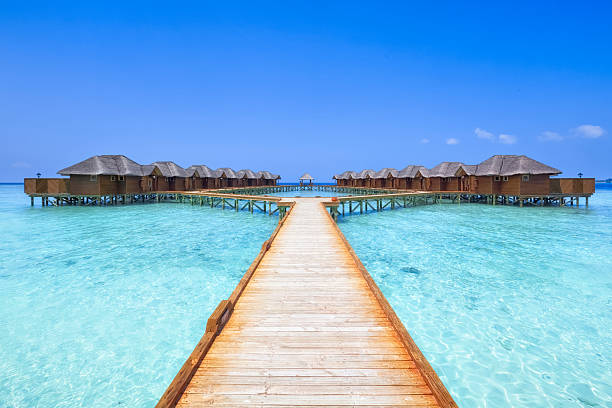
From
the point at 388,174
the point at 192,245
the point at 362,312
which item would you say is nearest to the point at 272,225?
the point at 192,245

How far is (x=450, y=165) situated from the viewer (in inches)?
1250

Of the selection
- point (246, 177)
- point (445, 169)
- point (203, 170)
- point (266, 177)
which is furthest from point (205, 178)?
point (445, 169)

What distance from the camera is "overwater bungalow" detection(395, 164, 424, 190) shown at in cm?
3512

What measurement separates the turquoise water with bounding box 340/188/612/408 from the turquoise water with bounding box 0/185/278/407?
4605 millimetres

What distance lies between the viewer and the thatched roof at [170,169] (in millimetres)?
30781

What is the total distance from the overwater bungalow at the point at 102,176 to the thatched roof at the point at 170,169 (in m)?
3.12

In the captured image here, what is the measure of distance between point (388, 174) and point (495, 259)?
3281 cm

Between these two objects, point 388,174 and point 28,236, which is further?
point 388,174

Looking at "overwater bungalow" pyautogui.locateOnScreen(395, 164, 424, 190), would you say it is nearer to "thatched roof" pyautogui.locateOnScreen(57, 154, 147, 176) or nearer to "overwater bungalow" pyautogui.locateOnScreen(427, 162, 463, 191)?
"overwater bungalow" pyautogui.locateOnScreen(427, 162, 463, 191)

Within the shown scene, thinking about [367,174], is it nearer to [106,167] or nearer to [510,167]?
[510,167]

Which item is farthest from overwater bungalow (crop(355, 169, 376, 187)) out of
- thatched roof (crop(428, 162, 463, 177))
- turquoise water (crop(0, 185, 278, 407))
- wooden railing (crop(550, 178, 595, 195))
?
turquoise water (crop(0, 185, 278, 407))

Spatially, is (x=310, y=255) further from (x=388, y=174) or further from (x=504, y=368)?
(x=388, y=174)

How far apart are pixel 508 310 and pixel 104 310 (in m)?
9.13

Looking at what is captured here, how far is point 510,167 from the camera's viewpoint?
25.1 meters
